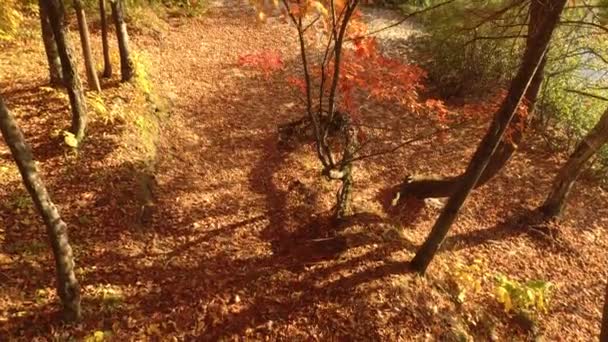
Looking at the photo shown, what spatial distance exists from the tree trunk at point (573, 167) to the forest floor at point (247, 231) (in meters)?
0.51

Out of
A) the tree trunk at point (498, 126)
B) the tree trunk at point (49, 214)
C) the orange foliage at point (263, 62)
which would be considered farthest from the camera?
the orange foliage at point (263, 62)

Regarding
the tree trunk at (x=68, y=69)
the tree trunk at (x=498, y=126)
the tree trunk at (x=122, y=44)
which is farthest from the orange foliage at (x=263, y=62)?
the tree trunk at (x=498, y=126)

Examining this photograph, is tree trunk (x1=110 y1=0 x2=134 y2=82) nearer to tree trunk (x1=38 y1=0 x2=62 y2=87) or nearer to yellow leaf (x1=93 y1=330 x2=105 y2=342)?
tree trunk (x1=38 y1=0 x2=62 y2=87)

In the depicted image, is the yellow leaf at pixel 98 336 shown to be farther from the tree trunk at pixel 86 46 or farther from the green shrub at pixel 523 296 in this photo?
the green shrub at pixel 523 296

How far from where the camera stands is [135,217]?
6.97m

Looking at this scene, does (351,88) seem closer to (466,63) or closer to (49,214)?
(466,63)

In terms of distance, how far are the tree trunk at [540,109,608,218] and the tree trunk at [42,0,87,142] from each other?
9.56 m

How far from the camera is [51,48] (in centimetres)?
823

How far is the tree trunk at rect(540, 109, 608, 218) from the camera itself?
799 centimetres

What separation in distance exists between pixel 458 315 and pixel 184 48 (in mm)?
11020

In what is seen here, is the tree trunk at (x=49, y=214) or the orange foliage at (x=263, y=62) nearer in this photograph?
the tree trunk at (x=49, y=214)

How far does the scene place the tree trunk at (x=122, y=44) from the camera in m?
9.25

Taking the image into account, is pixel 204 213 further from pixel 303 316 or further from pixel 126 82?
pixel 126 82

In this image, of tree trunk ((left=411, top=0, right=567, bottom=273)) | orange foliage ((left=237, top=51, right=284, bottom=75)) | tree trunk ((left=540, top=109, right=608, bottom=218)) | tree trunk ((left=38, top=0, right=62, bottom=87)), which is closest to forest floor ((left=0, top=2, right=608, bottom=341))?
tree trunk ((left=38, top=0, right=62, bottom=87))
